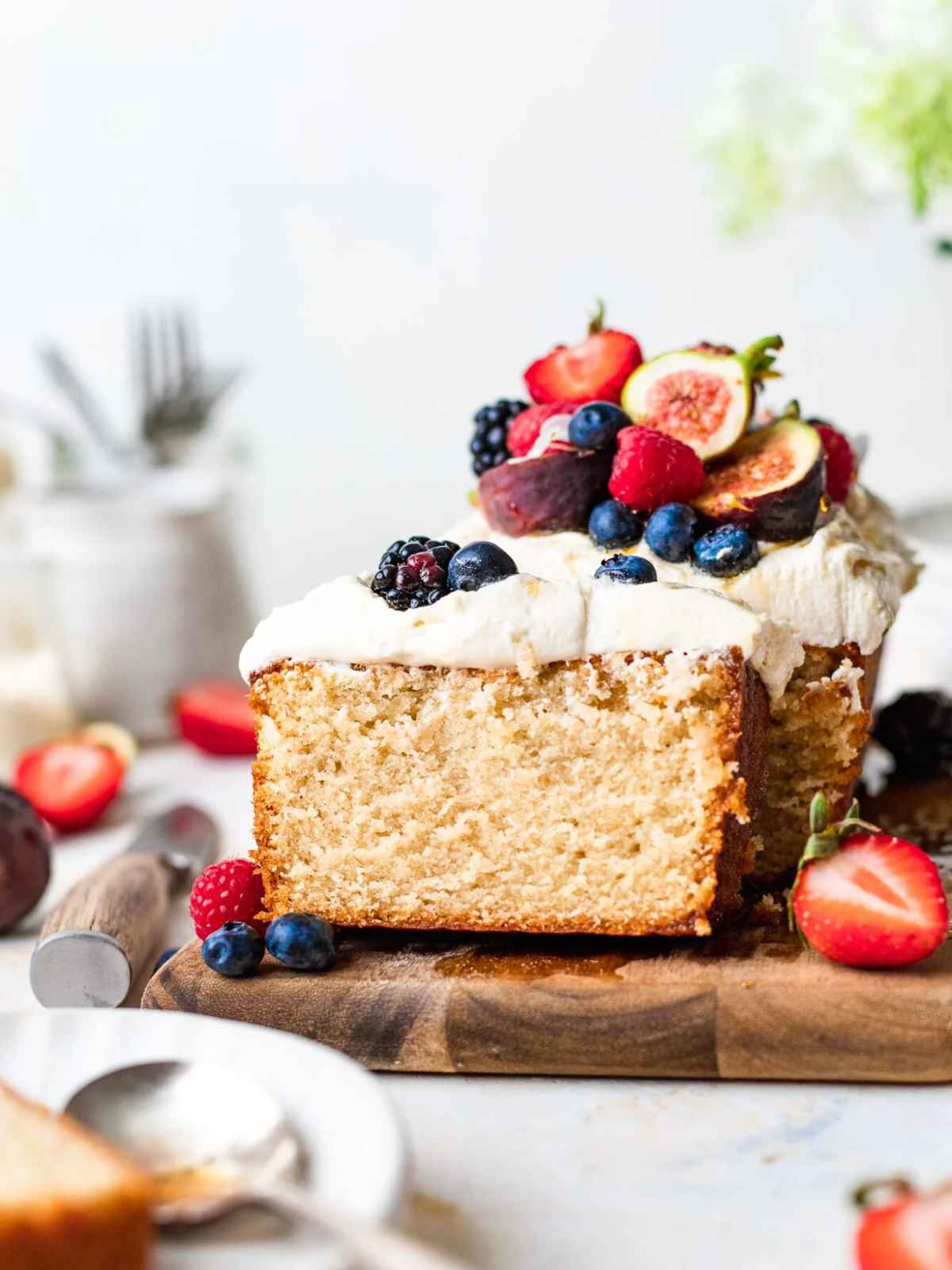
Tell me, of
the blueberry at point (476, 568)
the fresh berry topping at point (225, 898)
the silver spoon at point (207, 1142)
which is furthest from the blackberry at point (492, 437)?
the silver spoon at point (207, 1142)

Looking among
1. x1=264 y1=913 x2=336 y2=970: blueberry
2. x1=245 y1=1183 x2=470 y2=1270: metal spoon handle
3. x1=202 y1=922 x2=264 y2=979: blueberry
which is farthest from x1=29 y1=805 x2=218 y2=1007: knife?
x1=245 y1=1183 x2=470 y2=1270: metal spoon handle

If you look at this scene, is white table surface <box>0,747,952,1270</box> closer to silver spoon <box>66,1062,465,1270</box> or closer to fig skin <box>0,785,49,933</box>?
silver spoon <box>66,1062,465,1270</box>

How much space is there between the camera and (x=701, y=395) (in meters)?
3.48

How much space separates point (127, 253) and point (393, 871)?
188 inches

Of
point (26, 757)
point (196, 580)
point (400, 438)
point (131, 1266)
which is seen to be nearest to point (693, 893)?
point (131, 1266)

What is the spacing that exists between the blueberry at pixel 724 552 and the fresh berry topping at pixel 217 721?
251 cm

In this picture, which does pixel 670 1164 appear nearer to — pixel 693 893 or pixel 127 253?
pixel 693 893

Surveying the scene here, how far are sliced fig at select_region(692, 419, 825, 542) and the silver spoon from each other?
1.63 meters

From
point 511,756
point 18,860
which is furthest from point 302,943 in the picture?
point 18,860

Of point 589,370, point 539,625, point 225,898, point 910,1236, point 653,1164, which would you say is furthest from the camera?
point 589,370

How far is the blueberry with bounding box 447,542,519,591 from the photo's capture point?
2820 millimetres

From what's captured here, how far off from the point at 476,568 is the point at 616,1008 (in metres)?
0.85

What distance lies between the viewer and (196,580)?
5.56 meters

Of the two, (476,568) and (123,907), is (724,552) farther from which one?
(123,907)
